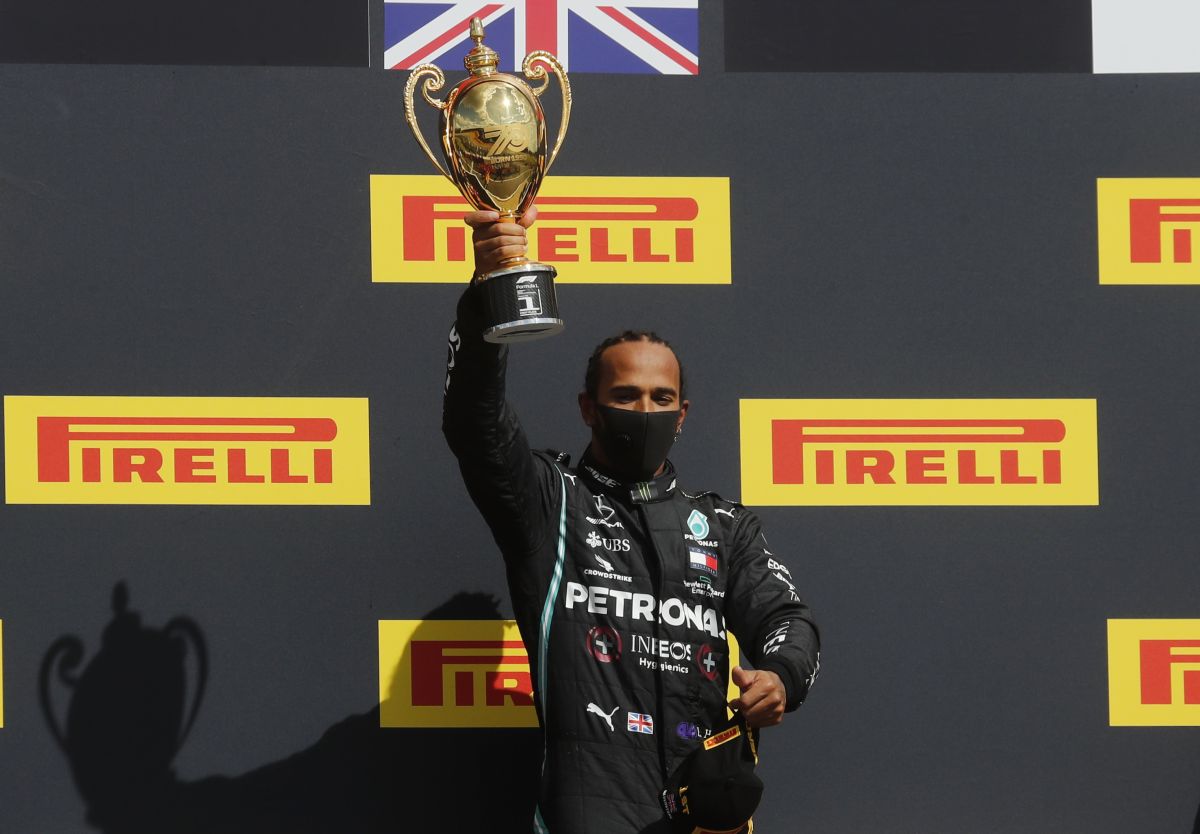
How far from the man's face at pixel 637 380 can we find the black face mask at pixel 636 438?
19mm

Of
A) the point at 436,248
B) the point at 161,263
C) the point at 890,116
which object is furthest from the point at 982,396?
the point at 161,263

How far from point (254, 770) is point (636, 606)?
983 millimetres

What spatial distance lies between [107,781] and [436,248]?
1273 mm

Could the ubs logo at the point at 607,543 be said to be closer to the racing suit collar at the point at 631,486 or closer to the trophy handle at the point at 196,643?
the racing suit collar at the point at 631,486

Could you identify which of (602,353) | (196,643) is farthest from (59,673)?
(602,353)

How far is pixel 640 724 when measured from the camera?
216cm

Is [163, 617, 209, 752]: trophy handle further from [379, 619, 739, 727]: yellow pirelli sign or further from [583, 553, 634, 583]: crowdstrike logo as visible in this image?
[583, 553, 634, 583]: crowdstrike logo

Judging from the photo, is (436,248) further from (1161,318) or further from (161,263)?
(1161,318)

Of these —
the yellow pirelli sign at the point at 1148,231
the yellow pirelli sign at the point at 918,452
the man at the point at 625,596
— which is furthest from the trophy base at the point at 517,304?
the yellow pirelli sign at the point at 1148,231

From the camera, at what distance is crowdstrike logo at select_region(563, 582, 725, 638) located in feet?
7.21

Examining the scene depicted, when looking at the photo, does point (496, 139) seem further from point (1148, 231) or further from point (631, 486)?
point (1148, 231)

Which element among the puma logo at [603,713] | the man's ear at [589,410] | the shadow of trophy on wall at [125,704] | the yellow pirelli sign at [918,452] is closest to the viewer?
the puma logo at [603,713]

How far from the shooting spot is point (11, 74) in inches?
107

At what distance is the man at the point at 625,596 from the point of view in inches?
83.4
